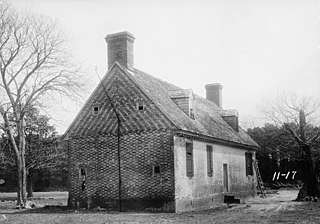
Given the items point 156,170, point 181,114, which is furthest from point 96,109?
point 156,170

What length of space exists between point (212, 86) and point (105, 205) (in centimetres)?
2111

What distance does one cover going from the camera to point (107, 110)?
79.2ft

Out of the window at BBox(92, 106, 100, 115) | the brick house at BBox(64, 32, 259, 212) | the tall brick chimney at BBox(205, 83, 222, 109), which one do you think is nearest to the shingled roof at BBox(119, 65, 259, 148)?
the brick house at BBox(64, 32, 259, 212)

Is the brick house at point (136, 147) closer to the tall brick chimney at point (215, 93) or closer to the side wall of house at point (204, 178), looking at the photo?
the side wall of house at point (204, 178)

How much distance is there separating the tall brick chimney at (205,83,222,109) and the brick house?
47.1ft

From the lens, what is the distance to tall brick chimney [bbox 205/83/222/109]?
135 ft

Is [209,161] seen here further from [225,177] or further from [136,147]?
[136,147]

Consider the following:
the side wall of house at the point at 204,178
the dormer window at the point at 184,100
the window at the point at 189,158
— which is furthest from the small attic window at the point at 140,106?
the dormer window at the point at 184,100

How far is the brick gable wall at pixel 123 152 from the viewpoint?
72.5ft

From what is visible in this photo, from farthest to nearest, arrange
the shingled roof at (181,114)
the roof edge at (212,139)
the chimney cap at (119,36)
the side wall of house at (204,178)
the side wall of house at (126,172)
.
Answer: the chimney cap at (119,36)
the shingled roof at (181,114)
the roof edge at (212,139)
the side wall of house at (204,178)
the side wall of house at (126,172)

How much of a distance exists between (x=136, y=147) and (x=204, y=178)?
196 inches

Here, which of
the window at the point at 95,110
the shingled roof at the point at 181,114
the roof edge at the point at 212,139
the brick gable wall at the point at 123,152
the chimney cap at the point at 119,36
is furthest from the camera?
the window at the point at 95,110

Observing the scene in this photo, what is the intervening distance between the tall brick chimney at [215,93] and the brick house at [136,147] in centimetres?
1436

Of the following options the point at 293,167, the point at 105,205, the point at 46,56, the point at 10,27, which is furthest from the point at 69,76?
the point at 293,167
